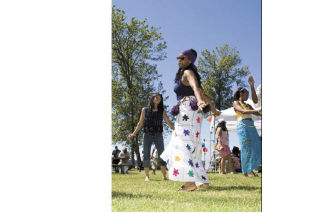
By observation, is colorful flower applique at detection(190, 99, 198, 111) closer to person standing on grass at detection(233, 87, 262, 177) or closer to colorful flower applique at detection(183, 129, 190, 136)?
colorful flower applique at detection(183, 129, 190, 136)

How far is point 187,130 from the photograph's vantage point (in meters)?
3.72

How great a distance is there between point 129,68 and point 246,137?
224 cm

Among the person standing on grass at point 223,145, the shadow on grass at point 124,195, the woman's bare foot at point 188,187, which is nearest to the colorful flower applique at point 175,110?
the woman's bare foot at point 188,187

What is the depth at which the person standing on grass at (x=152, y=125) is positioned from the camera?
15.2 ft

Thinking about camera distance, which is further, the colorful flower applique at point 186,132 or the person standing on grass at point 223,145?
the person standing on grass at point 223,145

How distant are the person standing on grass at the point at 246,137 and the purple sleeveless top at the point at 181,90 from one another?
148 centimetres

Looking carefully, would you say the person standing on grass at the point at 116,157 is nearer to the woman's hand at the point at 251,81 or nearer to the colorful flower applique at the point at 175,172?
the colorful flower applique at the point at 175,172

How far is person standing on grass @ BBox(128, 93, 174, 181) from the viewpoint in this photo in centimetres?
462

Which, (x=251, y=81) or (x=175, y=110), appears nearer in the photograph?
(x=175, y=110)

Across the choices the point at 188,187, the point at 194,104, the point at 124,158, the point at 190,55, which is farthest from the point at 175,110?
the point at 124,158

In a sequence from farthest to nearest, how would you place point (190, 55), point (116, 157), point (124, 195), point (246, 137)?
1. point (246, 137)
2. point (116, 157)
3. point (190, 55)
4. point (124, 195)

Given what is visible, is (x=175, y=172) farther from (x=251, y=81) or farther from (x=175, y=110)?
(x=251, y=81)
